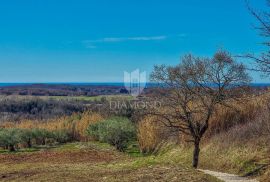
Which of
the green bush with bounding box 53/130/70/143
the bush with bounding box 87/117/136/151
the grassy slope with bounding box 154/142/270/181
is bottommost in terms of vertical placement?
the green bush with bounding box 53/130/70/143

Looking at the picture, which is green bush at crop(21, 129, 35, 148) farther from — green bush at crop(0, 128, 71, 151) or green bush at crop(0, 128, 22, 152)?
green bush at crop(0, 128, 22, 152)

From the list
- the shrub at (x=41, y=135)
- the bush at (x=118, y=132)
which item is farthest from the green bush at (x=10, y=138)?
the bush at (x=118, y=132)

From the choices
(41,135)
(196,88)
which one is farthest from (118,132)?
(196,88)

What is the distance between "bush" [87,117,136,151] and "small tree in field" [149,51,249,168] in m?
14.1

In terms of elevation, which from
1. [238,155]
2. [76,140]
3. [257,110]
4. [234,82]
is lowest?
[76,140]

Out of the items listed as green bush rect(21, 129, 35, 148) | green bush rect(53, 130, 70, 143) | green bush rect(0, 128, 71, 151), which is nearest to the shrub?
green bush rect(0, 128, 71, 151)

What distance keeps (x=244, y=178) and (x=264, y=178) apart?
3.40ft

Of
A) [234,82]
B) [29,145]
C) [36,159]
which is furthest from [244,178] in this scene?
[29,145]

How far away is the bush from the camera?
1375 inches

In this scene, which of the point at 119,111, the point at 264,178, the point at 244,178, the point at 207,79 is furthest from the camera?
the point at 119,111

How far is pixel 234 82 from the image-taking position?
61.1 ft

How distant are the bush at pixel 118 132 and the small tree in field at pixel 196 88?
46.3 ft

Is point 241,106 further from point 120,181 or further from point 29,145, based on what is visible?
point 29,145

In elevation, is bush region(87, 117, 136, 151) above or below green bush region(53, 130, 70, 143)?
above
